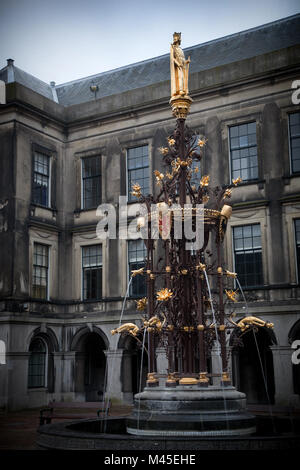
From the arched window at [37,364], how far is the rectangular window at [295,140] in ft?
44.0

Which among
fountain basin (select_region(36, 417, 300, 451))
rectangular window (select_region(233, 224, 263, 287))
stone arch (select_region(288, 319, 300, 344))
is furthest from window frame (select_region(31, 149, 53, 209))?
fountain basin (select_region(36, 417, 300, 451))

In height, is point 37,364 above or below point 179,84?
below

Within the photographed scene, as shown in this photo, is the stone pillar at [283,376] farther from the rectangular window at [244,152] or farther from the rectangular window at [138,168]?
the rectangular window at [138,168]

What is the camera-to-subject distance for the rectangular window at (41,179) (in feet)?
93.9

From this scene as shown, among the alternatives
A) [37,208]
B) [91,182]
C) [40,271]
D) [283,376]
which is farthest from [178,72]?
[91,182]

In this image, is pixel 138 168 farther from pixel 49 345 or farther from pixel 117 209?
pixel 49 345

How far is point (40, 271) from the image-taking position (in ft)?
92.4

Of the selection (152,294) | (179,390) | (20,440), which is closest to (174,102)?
(152,294)

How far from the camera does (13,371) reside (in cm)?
2550

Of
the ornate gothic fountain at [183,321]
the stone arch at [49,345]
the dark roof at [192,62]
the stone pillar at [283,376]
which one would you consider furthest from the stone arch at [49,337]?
the ornate gothic fountain at [183,321]

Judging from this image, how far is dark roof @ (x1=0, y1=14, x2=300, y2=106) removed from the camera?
96.0 ft

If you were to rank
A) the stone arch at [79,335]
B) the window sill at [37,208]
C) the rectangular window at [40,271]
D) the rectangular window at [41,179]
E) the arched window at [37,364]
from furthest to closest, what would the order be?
1. the rectangular window at [41,179]
2. the stone arch at [79,335]
3. the window sill at [37,208]
4. the rectangular window at [40,271]
5. the arched window at [37,364]

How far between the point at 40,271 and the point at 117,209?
14.7ft

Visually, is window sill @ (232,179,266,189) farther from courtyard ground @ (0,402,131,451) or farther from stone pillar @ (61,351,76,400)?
→ stone pillar @ (61,351,76,400)
